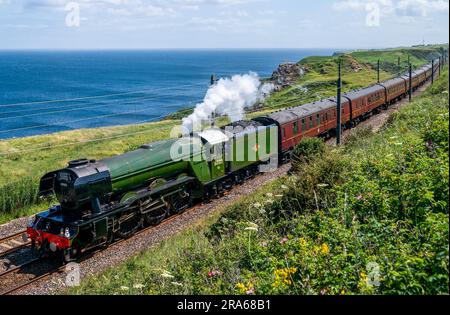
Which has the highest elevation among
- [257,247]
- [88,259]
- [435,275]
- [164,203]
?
[435,275]

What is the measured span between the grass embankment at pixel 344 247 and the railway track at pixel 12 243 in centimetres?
461

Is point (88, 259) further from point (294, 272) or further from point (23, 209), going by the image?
point (294, 272)

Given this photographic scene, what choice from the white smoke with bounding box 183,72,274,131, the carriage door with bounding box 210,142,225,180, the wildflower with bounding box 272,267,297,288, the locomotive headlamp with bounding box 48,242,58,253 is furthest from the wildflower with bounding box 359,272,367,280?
the white smoke with bounding box 183,72,274,131

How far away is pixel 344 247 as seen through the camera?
24.5ft

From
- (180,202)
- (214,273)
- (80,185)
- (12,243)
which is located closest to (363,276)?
(214,273)

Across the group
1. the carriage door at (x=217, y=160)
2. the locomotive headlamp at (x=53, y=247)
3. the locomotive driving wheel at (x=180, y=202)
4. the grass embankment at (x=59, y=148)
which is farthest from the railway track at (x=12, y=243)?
the carriage door at (x=217, y=160)

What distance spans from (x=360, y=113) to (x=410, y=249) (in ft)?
97.0

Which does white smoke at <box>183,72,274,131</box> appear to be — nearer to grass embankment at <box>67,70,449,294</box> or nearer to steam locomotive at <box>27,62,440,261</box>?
steam locomotive at <box>27,62,440,261</box>

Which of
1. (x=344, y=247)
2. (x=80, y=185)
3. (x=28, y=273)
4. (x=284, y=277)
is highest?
(x=344, y=247)

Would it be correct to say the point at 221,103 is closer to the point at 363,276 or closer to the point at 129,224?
the point at 129,224

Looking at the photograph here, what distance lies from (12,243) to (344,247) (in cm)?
1344

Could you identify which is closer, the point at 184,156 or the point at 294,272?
the point at 294,272
